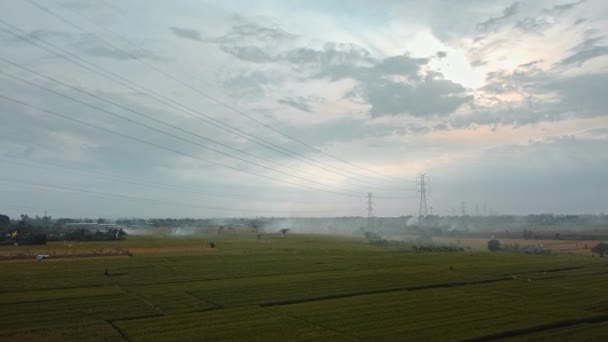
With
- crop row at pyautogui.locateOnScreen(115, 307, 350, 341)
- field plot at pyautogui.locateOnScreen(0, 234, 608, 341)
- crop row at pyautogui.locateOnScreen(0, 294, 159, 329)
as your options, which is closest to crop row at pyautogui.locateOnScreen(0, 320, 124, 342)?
field plot at pyautogui.locateOnScreen(0, 234, 608, 341)

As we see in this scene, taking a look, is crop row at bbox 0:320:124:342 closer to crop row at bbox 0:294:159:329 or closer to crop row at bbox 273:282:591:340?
crop row at bbox 0:294:159:329

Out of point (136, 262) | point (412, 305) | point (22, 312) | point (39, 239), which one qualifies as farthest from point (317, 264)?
point (39, 239)

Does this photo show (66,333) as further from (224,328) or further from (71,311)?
(224,328)

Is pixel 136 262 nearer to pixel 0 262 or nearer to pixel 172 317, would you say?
pixel 0 262

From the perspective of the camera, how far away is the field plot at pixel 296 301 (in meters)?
27.2

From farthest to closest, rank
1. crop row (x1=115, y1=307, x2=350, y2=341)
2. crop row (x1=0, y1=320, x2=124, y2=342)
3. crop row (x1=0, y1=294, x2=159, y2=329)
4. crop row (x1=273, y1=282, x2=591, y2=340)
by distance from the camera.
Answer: crop row (x1=0, y1=294, x2=159, y2=329), crop row (x1=273, y1=282, x2=591, y2=340), crop row (x1=115, y1=307, x2=350, y2=341), crop row (x1=0, y1=320, x2=124, y2=342)

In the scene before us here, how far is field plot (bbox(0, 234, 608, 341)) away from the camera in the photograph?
89.4ft

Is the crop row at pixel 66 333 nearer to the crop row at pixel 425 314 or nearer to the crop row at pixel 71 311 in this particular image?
the crop row at pixel 71 311

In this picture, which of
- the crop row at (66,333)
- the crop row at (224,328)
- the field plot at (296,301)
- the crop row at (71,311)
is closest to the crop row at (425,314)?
the field plot at (296,301)

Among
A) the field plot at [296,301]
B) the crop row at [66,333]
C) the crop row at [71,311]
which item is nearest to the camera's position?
the crop row at [66,333]

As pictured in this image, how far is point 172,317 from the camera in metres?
30.6

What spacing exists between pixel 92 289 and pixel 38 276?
449 inches

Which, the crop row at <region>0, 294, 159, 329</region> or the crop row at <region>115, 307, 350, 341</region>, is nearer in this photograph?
the crop row at <region>115, 307, 350, 341</region>

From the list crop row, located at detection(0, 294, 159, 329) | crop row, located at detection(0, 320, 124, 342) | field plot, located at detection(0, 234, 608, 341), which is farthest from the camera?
crop row, located at detection(0, 294, 159, 329)
